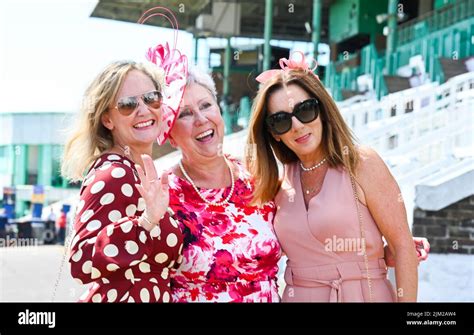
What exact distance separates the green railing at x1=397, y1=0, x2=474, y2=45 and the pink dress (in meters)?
6.10

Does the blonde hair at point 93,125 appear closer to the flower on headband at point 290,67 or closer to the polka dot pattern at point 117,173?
the polka dot pattern at point 117,173

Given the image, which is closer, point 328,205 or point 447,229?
point 328,205

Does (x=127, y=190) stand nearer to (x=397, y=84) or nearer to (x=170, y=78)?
(x=170, y=78)

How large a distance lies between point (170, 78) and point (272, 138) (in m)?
0.44

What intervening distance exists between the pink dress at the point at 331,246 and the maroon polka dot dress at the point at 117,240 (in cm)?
48

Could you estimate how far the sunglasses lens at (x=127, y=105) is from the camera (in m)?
2.06

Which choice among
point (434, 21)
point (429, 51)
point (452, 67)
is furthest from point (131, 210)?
point (434, 21)

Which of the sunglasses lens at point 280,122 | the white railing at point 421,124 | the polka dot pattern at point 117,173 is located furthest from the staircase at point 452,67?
the polka dot pattern at point 117,173

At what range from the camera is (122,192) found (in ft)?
6.37

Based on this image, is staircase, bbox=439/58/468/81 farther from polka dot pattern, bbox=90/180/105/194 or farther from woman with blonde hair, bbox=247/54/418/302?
polka dot pattern, bbox=90/180/105/194

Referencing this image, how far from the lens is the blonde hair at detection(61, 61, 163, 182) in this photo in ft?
6.70
